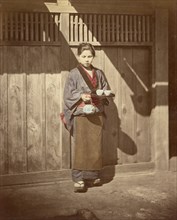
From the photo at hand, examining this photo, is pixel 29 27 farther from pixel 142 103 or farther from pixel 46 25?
pixel 142 103

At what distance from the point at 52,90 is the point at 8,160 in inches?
50.9

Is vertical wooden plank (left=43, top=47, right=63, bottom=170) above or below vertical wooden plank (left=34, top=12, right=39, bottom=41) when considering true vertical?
below

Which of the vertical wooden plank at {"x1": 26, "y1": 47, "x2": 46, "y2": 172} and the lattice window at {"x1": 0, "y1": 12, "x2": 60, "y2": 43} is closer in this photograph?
the lattice window at {"x1": 0, "y1": 12, "x2": 60, "y2": 43}

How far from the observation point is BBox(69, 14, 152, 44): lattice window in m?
6.97

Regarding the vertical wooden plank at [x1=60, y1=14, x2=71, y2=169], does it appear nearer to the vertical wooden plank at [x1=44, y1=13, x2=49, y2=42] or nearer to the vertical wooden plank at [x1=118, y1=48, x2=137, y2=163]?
the vertical wooden plank at [x1=44, y1=13, x2=49, y2=42]

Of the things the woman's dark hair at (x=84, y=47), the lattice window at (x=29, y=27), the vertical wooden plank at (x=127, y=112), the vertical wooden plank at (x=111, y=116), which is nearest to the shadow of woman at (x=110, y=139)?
the vertical wooden plank at (x=111, y=116)

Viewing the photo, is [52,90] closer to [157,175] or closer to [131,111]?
[131,111]

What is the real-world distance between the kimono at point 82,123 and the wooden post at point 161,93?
1308 mm

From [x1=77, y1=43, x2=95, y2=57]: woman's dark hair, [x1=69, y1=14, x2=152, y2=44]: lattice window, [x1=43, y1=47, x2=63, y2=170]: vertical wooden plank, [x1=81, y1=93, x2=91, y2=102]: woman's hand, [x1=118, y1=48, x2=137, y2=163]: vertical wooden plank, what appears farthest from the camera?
[x1=118, y1=48, x2=137, y2=163]: vertical wooden plank

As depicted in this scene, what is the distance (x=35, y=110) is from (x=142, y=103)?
1.91 metres

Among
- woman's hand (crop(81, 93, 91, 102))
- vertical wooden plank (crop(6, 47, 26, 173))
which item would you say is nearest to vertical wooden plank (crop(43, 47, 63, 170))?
vertical wooden plank (crop(6, 47, 26, 173))

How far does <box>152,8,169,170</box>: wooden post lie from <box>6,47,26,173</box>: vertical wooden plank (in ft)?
7.52

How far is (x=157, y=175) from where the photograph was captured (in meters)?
7.38

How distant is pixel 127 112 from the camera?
7.41 meters
